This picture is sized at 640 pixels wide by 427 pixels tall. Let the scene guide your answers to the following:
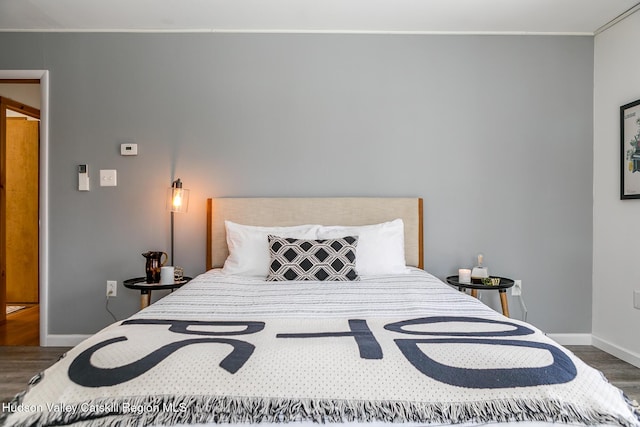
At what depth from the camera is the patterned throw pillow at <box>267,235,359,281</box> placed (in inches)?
97.4

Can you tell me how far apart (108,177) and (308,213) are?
1.53 metres

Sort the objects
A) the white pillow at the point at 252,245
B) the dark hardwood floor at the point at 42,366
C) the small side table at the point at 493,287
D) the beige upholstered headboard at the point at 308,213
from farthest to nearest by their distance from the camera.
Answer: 1. the beige upholstered headboard at the point at 308,213
2. the small side table at the point at 493,287
3. the white pillow at the point at 252,245
4. the dark hardwood floor at the point at 42,366

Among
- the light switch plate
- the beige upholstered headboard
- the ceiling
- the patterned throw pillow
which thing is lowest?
the patterned throw pillow

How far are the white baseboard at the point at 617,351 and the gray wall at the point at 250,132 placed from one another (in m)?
0.89

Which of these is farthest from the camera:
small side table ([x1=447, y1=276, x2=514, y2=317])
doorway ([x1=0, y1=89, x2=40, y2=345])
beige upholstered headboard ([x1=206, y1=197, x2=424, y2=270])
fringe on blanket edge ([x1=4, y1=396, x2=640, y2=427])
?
doorway ([x1=0, y1=89, x2=40, y2=345])

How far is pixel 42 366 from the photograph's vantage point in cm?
274

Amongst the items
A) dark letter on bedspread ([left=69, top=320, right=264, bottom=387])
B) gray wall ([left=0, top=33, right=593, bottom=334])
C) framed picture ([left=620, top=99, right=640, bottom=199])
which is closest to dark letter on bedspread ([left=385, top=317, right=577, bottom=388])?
dark letter on bedspread ([left=69, top=320, right=264, bottom=387])

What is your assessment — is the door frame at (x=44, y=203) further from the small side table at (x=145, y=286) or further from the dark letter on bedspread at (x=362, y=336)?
the dark letter on bedspread at (x=362, y=336)

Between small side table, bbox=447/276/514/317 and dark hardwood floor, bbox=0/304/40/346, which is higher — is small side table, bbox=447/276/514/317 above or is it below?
above

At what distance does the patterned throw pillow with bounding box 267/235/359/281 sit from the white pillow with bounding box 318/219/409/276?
0.15 meters

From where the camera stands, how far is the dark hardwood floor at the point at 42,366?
242 cm

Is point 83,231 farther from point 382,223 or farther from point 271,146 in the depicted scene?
point 382,223

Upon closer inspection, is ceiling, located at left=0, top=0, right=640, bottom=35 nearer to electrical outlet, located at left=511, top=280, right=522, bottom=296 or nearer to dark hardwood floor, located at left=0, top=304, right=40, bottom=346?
electrical outlet, located at left=511, top=280, right=522, bottom=296

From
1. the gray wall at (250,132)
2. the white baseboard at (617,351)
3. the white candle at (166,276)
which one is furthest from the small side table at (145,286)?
the white baseboard at (617,351)
